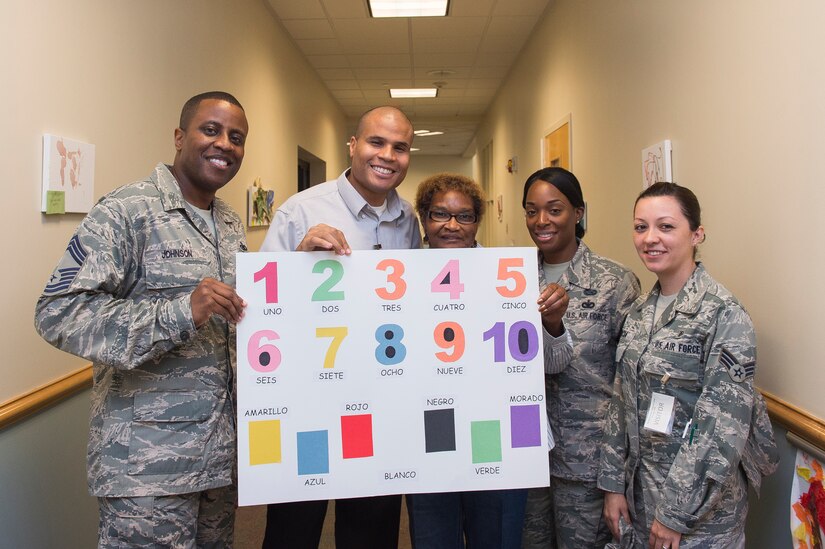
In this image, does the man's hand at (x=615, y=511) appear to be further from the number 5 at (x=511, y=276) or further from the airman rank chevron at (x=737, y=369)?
the number 5 at (x=511, y=276)

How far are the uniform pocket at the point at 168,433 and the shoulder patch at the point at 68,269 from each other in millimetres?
299

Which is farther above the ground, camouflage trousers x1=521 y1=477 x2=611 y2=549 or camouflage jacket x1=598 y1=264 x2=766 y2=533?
camouflage jacket x1=598 y1=264 x2=766 y2=533

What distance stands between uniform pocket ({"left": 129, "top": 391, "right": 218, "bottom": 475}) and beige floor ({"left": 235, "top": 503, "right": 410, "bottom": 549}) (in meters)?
1.39

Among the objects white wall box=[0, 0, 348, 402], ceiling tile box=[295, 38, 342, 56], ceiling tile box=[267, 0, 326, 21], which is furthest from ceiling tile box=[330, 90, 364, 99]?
white wall box=[0, 0, 348, 402]

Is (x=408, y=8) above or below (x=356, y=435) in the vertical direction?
above

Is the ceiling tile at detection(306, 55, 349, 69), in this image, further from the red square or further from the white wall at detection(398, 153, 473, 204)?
the white wall at detection(398, 153, 473, 204)

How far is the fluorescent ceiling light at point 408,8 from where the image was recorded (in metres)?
4.15

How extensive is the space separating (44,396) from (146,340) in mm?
743

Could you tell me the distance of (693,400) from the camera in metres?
1.29

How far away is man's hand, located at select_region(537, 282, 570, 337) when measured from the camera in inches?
56.6

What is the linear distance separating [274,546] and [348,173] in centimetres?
112

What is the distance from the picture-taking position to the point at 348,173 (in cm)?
180

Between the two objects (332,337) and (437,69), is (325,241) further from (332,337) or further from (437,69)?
(437,69)

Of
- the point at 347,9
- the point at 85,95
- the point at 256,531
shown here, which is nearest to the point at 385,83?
the point at 347,9
